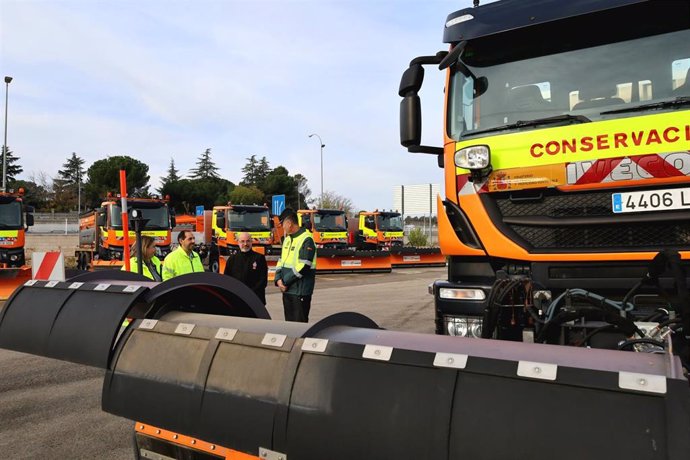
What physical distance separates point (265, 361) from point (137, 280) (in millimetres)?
1468

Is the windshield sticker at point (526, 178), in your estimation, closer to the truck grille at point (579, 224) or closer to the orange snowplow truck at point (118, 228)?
the truck grille at point (579, 224)

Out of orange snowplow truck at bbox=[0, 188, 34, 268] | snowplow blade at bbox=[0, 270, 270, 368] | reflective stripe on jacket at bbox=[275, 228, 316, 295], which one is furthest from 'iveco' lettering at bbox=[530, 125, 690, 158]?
orange snowplow truck at bbox=[0, 188, 34, 268]

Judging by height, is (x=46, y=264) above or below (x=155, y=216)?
below

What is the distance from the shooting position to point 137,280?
10.4 feet

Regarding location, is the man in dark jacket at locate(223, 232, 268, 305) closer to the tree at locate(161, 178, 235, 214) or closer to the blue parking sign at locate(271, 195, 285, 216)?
the blue parking sign at locate(271, 195, 285, 216)

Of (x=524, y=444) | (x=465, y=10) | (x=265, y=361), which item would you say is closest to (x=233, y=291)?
(x=265, y=361)

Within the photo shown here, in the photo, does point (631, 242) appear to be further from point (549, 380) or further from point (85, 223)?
point (85, 223)

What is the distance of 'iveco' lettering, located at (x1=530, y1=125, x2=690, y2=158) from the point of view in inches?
129

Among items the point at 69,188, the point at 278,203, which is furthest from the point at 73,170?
the point at 278,203

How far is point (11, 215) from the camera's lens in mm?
16094

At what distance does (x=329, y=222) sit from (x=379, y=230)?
161 inches

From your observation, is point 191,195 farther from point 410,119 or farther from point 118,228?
point 410,119

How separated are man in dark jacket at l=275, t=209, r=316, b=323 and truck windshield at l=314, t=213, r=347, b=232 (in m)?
19.9

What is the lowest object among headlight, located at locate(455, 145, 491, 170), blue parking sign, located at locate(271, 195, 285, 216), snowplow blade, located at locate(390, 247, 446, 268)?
snowplow blade, located at locate(390, 247, 446, 268)
